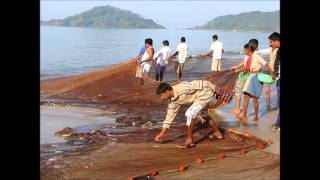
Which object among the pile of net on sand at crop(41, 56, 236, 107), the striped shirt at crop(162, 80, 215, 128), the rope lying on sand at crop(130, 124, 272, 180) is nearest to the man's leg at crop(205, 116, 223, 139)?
the rope lying on sand at crop(130, 124, 272, 180)

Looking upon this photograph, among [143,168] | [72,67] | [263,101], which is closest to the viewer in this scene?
[143,168]

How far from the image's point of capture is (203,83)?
26.1 ft

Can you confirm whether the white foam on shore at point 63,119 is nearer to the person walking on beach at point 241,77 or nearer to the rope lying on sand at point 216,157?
the rope lying on sand at point 216,157

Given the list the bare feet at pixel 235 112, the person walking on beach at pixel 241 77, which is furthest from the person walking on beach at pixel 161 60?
the person walking on beach at pixel 241 77

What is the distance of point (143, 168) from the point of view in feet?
23.5

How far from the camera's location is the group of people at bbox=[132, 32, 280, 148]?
783cm

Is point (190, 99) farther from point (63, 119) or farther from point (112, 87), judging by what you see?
point (112, 87)

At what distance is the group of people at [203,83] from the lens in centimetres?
783

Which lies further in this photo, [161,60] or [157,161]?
[161,60]

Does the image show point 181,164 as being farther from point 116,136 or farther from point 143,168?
point 116,136

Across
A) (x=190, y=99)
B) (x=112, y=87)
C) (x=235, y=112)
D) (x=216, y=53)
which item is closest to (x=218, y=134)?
(x=190, y=99)

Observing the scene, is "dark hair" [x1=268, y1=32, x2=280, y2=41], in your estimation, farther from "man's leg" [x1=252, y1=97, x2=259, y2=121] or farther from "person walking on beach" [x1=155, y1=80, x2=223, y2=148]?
"person walking on beach" [x1=155, y1=80, x2=223, y2=148]

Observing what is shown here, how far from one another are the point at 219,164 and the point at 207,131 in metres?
1.44
